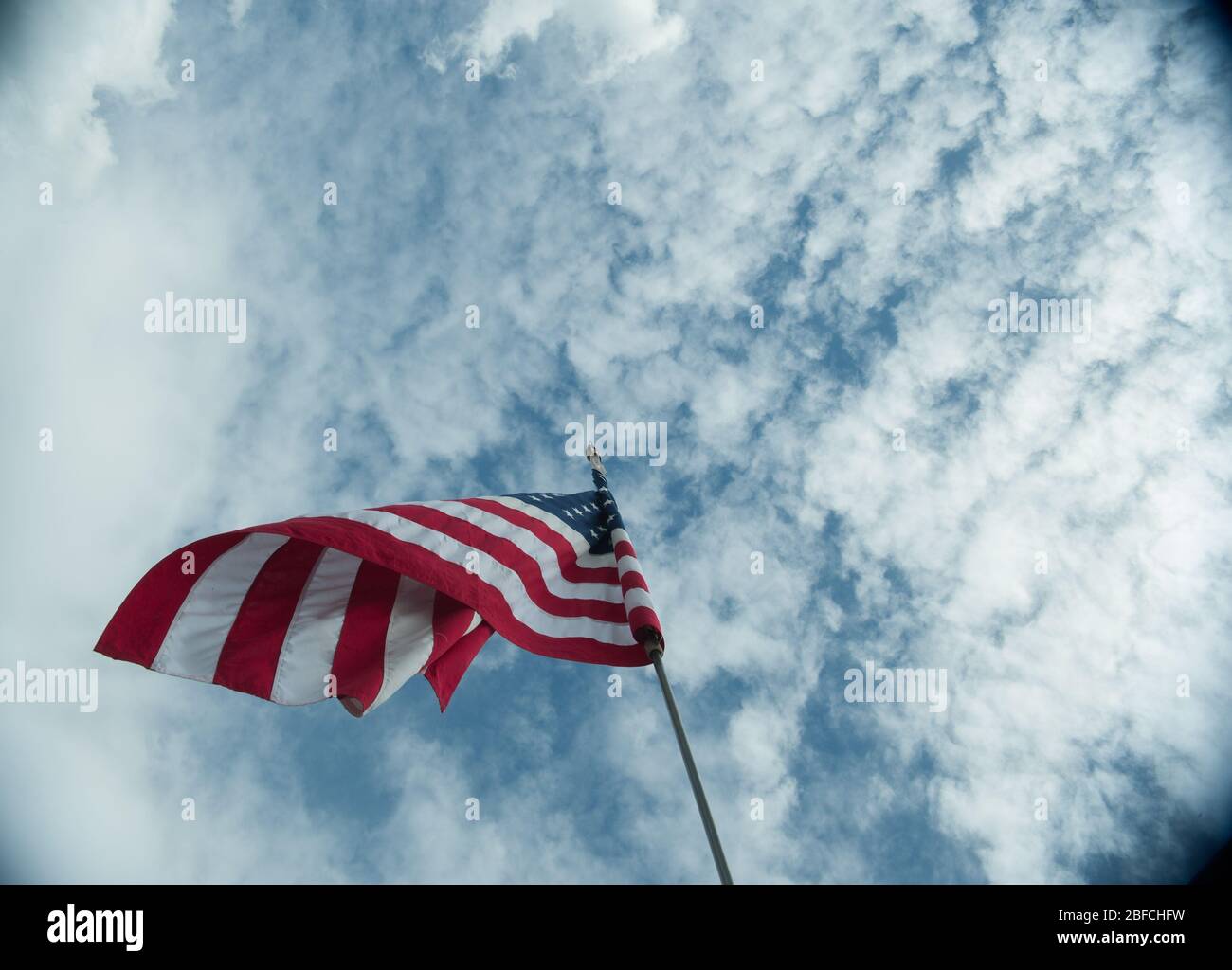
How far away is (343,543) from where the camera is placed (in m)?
7.02

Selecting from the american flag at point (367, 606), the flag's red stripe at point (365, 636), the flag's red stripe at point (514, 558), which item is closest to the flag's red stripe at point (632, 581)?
the american flag at point (367, 606)

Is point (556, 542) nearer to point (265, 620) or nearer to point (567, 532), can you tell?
point (567, 532)

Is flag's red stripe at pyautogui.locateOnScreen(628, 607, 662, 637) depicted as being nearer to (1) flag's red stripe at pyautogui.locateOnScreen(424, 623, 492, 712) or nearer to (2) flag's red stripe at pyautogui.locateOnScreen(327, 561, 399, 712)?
(1) flag's red stripe at pyautogui.locateOnScreen(424, 623, 492, 712)

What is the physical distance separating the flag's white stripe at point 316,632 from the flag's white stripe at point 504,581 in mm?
657

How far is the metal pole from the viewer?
4.62m

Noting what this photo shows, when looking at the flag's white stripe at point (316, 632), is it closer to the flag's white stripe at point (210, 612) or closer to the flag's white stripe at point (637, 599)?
the flag's white stripe at point (210, 612)

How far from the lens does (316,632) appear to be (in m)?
7.39

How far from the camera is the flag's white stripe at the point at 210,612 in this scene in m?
6.94
